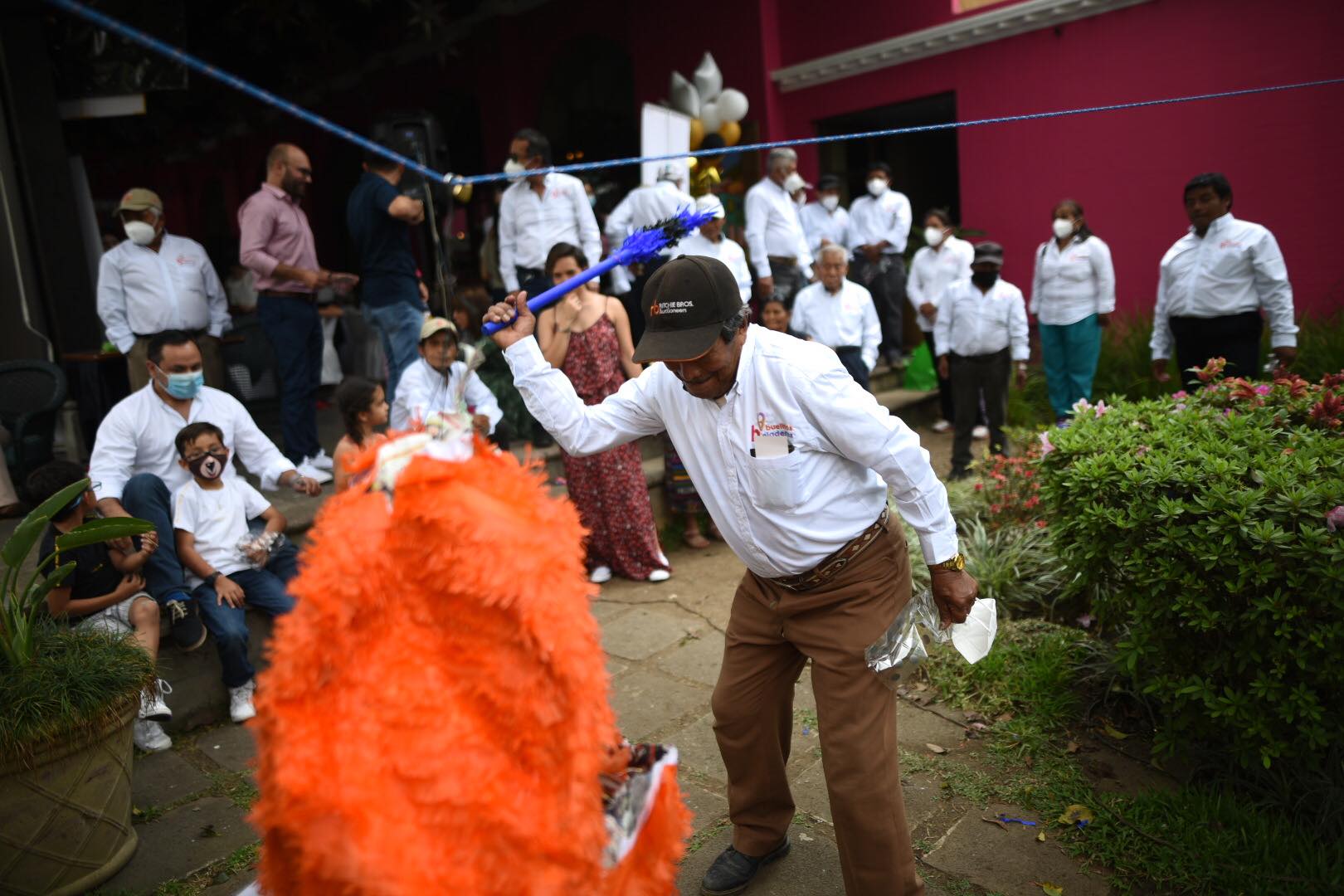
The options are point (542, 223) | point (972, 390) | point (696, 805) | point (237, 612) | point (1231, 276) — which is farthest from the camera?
point (972, 390)

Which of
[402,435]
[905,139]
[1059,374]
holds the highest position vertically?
[905,139]

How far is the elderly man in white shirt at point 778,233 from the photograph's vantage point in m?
8.63

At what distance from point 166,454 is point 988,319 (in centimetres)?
598

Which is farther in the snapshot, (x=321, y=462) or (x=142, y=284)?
(x=321, y=462)

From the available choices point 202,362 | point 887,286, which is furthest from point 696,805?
point 887,286

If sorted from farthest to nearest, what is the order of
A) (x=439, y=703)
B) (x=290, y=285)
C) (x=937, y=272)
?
(x=937, y=272) → (x=290, y=285) → (x=439, y=703)

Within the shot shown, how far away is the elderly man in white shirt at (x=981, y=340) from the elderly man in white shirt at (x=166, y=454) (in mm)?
5224

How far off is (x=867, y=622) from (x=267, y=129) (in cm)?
1422

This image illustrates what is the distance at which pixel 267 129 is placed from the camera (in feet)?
46.2

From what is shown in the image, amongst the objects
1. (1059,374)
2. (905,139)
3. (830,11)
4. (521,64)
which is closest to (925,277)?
(1059,374)

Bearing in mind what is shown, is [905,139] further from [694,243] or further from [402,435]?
[402,435]

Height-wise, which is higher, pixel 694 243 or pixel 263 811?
pixel 694 243

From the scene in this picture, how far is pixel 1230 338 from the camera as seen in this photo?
645 cm

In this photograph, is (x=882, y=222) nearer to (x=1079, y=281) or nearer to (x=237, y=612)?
Result: (x=1079, y=281)
